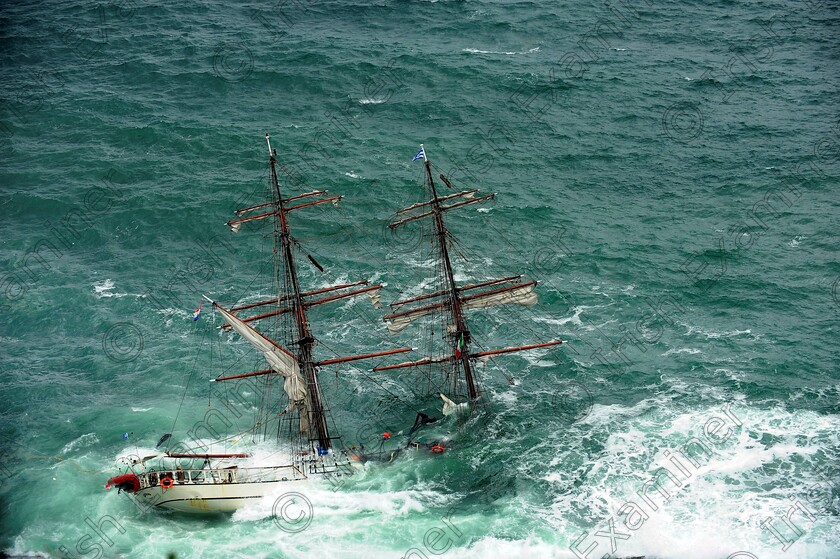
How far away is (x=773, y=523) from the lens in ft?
252

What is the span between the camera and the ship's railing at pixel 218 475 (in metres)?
76.1

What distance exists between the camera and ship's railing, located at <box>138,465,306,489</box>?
7606cm

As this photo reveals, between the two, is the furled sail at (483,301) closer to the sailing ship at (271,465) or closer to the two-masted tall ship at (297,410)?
the two-masted tall ship at (297,410)

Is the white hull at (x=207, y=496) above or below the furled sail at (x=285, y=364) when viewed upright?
below

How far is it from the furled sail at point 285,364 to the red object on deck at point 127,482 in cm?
1574

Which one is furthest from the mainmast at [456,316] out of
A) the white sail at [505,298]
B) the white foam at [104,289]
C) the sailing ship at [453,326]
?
the white foam at [104,289]

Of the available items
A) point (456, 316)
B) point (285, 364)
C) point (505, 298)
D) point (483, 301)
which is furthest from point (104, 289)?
point (505, 298)

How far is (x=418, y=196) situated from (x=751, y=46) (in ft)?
226

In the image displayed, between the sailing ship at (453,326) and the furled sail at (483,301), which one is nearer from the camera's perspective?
the sailing ship at (453,326)

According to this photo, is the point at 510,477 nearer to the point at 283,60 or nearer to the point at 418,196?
the point at 418,196

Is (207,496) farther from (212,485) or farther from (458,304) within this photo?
(458,304)

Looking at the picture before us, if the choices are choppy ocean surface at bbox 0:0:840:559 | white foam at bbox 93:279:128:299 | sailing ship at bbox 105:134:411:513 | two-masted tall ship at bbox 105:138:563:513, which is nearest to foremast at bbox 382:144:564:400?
two-masted tall ship at bbox 105:138:563:513

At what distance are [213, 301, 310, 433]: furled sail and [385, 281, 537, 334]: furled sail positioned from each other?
11164 millimetres

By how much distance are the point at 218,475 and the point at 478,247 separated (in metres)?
45.2
